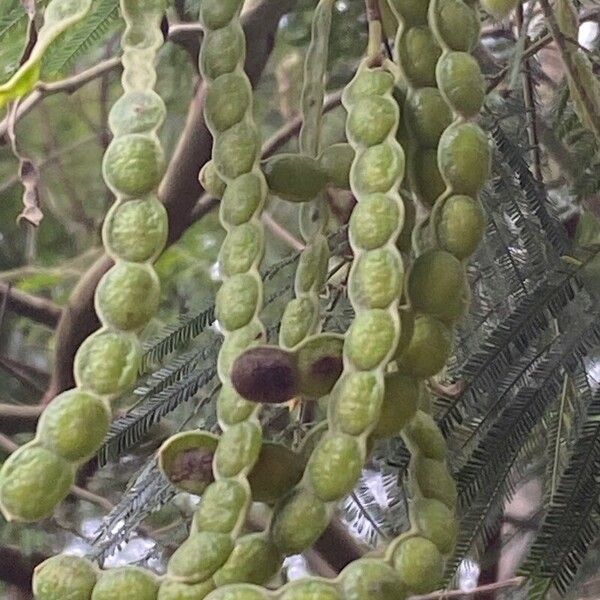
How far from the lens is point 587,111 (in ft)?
2.32

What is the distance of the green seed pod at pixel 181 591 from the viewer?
1.26 feet

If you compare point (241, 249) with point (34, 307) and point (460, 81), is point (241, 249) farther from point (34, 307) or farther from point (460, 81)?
point (34, 307)

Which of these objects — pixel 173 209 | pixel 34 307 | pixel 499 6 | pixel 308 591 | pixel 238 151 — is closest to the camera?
pixel 308 591

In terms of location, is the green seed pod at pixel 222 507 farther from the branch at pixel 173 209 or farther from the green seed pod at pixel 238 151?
the branch at pixel 173 209

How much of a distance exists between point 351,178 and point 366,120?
29 millimetres

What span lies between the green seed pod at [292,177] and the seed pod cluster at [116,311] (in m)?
0.08

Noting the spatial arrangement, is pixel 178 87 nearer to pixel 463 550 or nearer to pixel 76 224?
pixel 76 224

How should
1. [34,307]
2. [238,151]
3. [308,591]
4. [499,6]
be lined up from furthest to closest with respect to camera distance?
[34,307] < [499,6] < [238,151] < [308,591]

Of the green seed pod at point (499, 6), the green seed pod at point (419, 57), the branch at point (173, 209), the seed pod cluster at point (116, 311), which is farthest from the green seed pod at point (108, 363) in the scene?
the branch at point (173, 209)

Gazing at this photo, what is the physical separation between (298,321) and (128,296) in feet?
0.32

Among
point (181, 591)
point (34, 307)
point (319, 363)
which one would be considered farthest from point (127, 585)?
point (34, 307)

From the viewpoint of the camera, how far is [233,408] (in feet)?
1.45

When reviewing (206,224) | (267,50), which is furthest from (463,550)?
(206,224)

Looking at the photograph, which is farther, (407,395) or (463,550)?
(463,550)
